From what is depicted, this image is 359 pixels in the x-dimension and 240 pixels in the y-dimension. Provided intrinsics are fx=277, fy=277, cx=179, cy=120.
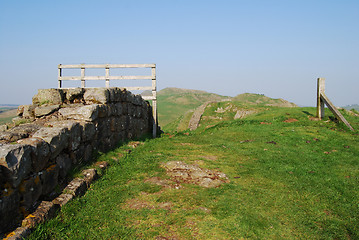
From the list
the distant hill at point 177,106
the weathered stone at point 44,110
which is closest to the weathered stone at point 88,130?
the weathered stone at point 44,110

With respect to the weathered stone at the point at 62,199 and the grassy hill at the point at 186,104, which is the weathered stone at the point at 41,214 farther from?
the grassy hill at the point at 186,104

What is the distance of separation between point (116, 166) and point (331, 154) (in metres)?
8.46

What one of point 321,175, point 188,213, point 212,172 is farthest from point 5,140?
point 321,175

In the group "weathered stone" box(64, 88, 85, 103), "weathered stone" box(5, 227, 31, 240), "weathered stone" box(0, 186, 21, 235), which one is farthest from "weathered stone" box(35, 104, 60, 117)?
"weathered stone" box(5, 227, 31, 240)

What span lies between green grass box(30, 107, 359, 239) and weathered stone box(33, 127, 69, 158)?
129 centimetres

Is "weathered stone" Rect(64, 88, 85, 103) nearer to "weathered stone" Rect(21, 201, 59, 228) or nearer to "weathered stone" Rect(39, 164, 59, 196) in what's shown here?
"weathered stone" Rect(39, 164, 59, 196)

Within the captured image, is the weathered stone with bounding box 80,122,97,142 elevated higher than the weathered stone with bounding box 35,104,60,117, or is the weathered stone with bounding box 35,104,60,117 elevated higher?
the weathered stone with bounding box 35,104,60,117

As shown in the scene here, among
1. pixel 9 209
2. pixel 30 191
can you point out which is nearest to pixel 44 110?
pixel 30 191

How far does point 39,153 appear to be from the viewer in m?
5.66

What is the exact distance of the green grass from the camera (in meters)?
5.21

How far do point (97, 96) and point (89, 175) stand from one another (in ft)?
12.9

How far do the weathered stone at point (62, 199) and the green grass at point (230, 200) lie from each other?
14 cm

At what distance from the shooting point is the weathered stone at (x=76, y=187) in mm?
→ 6302

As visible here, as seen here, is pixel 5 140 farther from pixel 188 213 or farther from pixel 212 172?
pixel 212 172
